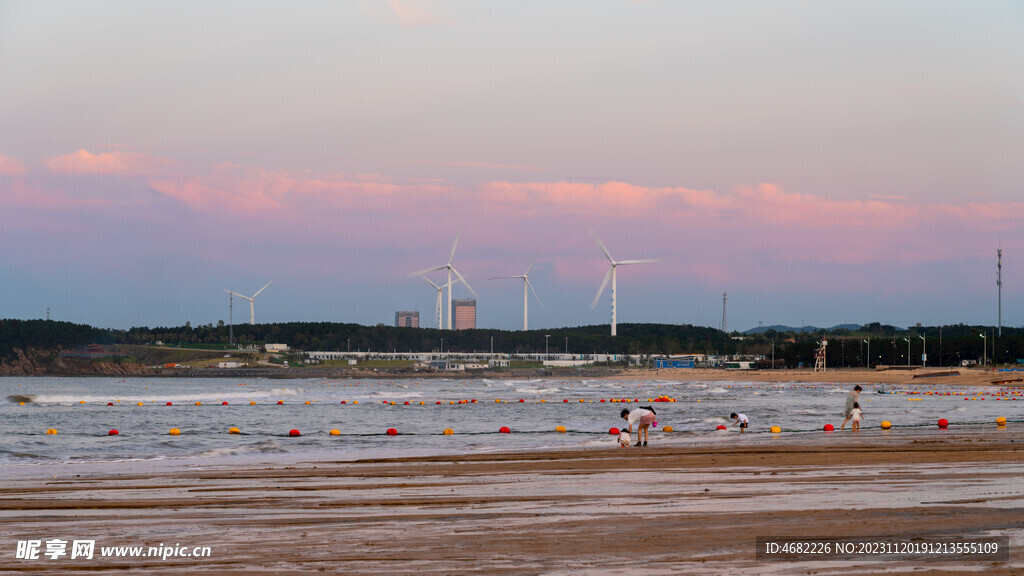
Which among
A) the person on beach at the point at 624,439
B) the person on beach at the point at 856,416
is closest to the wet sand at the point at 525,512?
the person on beach at the point at 624,439

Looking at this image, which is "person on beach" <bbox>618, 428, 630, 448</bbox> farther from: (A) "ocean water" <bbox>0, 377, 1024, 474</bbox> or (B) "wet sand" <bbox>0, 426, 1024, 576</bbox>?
(B) "wet sand" <bbox>0, 426, 1024, 576</bbox>

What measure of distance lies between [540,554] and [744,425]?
80.2 feet

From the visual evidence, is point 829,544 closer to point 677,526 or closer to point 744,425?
point 677,526

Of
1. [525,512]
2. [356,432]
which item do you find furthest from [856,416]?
[525,512]

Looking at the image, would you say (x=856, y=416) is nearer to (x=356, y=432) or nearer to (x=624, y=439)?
(x=624, y=439)

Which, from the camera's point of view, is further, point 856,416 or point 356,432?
point 356,432

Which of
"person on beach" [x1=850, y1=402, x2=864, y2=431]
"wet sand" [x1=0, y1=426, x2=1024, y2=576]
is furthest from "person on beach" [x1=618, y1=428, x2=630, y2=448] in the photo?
"person on beach" [x1=850, y1=402, x2=864, y2=431]

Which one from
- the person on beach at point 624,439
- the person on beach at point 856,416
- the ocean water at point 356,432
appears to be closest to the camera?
the ocean water at point 356,432

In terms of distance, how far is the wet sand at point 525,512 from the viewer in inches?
388

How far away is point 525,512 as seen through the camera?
13.4 m

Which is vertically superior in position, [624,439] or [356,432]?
[624,439]

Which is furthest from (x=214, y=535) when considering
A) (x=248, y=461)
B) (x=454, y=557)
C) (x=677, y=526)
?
(x=248, y=461)

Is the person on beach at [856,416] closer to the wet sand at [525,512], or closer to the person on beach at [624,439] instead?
the person on beach at [624,439]

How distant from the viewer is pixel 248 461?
23406mm
